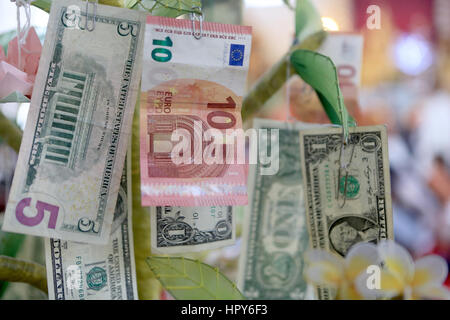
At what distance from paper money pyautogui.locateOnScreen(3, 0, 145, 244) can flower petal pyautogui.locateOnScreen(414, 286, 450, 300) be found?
1.14 feet

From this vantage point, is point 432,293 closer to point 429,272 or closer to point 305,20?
point 429,272

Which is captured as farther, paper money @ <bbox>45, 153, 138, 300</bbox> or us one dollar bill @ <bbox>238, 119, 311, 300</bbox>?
us one dollar bill @ <bbox>238, 119, 311, 300</bbox>

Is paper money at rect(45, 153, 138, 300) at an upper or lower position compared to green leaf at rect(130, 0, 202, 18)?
lower

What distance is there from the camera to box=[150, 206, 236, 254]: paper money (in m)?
0.58

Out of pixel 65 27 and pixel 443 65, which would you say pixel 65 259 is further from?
pixel 443 65

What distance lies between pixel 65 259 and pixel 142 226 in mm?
93

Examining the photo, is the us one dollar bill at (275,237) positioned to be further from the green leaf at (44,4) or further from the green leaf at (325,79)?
the green leaf at (44,4)

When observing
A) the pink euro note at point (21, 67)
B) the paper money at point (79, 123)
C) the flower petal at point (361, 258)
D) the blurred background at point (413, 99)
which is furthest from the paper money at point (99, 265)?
the blurred background at point (413, 99)

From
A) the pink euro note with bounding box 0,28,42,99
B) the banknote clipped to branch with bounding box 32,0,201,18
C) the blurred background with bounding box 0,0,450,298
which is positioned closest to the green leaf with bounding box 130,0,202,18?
the banknote clipped to branch with bounding box 32,0,201,18

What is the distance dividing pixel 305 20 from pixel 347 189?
9.8 inches

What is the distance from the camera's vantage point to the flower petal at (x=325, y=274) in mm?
581

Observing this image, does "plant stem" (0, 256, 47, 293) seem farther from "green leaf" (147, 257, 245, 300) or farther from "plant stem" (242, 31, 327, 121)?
"plant stem" (242, 31, 327, 121)

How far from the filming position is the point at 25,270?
0.58 m

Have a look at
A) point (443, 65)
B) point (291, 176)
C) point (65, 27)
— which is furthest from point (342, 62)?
point (443, 65)
